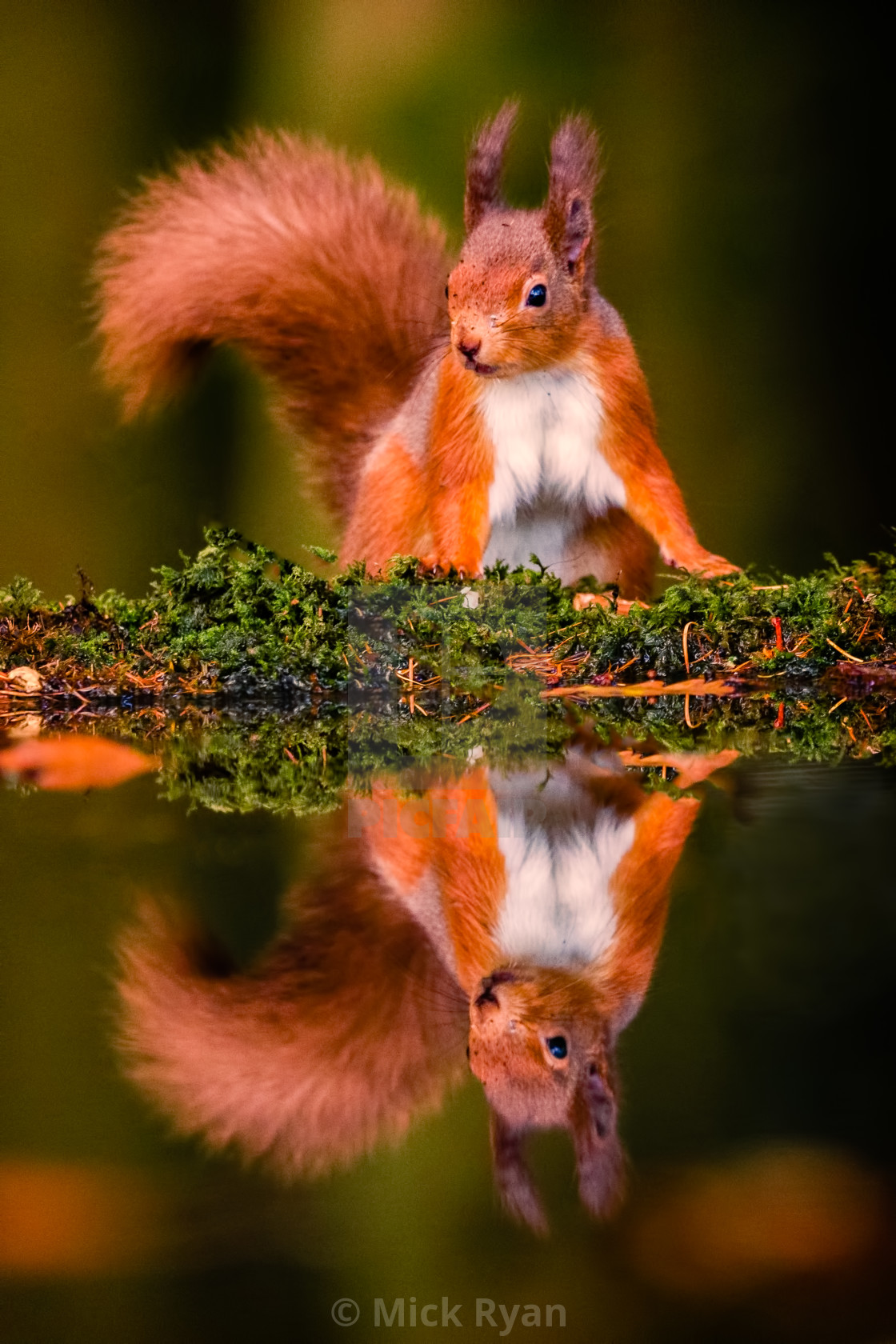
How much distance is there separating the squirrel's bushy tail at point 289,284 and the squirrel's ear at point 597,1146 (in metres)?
1.88

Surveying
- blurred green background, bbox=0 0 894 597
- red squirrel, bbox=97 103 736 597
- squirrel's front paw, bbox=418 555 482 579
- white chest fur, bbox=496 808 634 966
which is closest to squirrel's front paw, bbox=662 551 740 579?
red squirrel, bbox=97 103 736 597

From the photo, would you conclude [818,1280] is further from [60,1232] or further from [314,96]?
[314,96]

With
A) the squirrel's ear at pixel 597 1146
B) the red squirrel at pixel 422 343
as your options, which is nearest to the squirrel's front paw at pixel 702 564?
the red squirrel at pixel 422 343

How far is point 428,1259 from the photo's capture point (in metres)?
0.49

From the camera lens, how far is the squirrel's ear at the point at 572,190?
6.53 feet

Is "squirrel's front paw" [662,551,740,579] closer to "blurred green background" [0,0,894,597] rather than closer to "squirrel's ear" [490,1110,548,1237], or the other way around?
"blurred green background" [0,0,894,597]

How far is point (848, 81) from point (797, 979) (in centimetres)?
285

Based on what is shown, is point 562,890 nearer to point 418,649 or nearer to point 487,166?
point 418,649

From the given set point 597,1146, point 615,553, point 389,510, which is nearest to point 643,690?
point 615,553

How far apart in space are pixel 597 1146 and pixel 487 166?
184cm

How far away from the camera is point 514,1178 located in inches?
20.9

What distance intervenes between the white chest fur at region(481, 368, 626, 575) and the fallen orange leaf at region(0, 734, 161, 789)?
88 centimetres

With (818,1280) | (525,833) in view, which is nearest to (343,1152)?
(818,1280)

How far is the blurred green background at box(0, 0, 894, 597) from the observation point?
298 cm
